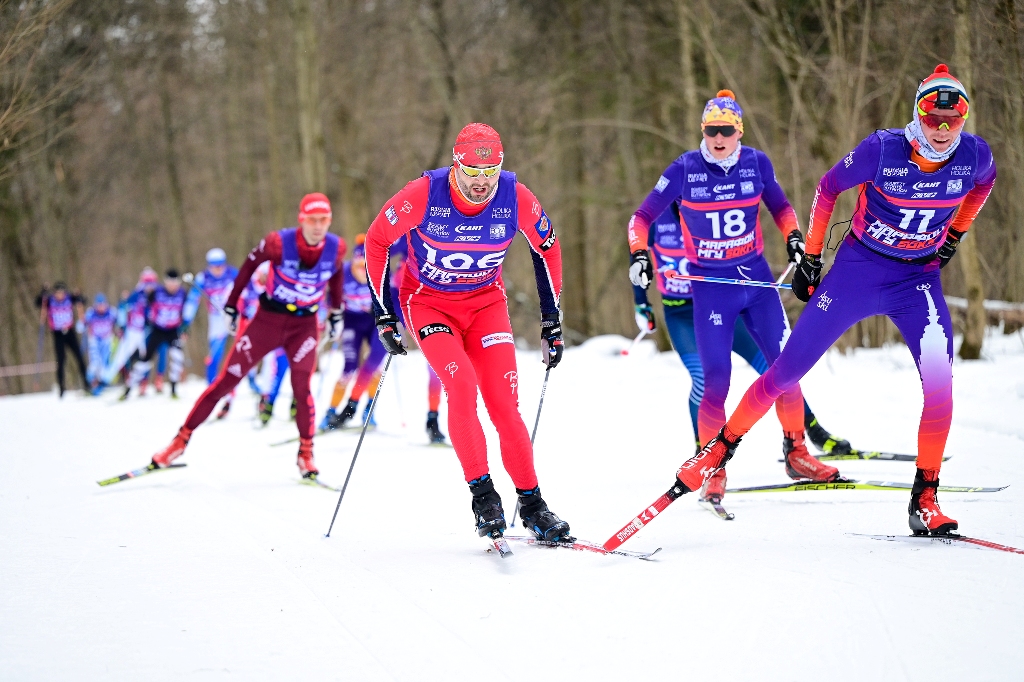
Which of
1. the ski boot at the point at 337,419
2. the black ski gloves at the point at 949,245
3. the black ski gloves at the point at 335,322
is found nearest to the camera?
the black ski gloves at the point at 949,245

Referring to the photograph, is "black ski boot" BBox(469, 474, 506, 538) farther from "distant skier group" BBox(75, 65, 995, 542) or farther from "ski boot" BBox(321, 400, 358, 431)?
"ski boot" BBox(321, 400, 358, 431)

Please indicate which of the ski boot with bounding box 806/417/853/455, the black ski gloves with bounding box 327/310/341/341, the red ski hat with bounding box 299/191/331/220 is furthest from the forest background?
the black ski gloves with bounding box 327/310/341/341

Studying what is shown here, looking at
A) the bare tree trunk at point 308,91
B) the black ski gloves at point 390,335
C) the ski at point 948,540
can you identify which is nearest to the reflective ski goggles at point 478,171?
the black ski gloves at point 390,335

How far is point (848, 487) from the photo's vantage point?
5.61 m

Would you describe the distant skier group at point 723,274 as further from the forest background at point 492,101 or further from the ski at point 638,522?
the forest background at point 492,101

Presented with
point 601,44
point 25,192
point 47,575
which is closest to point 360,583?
point 47,575

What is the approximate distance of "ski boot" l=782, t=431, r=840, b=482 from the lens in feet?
19.2

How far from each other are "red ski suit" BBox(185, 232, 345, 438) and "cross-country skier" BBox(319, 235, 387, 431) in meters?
2.75

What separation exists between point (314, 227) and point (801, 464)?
4223 millimetres

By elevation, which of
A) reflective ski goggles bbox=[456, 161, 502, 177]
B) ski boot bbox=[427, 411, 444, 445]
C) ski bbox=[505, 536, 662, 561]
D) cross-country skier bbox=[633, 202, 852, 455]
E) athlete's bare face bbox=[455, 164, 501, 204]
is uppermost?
reflective ski goggles bbox=[456, 161, 502, 177]

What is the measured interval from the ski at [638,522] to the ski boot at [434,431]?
4.97m

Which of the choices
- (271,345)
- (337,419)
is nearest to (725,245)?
(271,345)

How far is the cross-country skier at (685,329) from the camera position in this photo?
6.42 m

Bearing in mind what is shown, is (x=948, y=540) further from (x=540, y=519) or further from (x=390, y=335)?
(x=390, y=335)
